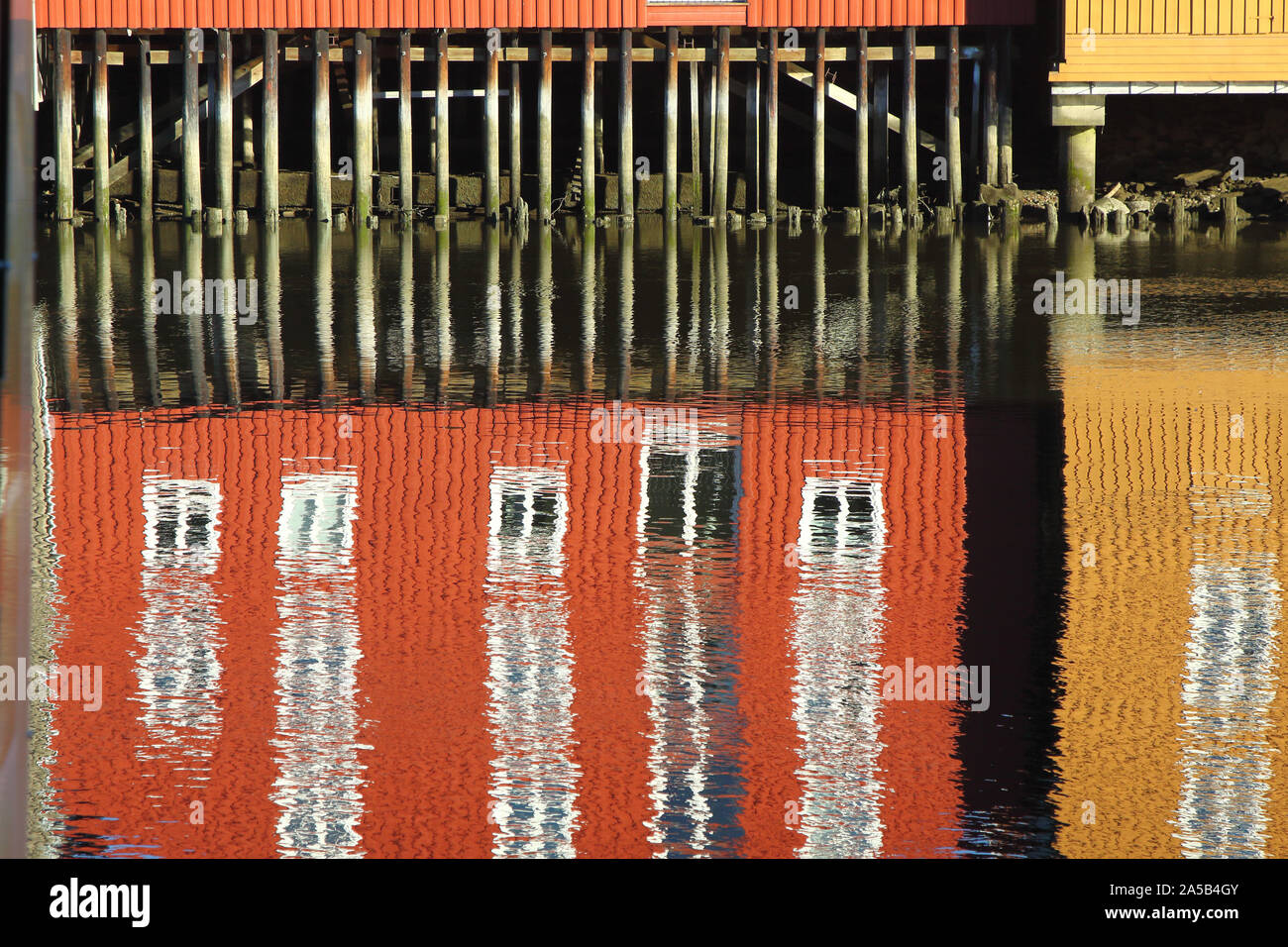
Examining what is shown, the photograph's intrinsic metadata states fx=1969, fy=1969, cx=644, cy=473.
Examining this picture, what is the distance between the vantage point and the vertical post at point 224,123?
80.3 feet

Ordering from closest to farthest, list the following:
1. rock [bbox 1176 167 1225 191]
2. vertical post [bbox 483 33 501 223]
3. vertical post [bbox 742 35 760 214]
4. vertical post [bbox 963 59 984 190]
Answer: vertical post [bbox 483 33 501 223], vertical post [bbox 742 35 760 214], vertical post [bbox 963 59 984 190], rock [bbox 1176 167 1225 191]

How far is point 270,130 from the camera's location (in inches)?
965

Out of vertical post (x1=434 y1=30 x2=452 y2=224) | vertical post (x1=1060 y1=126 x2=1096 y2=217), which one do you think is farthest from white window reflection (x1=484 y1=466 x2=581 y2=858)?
vertical post (x1=1060 y1=126 x2=1096 y2=217)

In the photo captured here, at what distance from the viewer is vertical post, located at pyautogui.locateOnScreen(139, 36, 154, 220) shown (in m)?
24.5

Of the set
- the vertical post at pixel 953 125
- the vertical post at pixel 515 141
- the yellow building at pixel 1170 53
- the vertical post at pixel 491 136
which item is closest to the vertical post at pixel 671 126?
the vertical post at pixel 515 141

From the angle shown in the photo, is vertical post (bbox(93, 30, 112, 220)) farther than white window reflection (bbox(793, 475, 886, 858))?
Yes

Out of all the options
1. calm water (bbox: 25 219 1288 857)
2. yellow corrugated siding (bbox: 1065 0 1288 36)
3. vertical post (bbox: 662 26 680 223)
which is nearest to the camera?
calm water (bbox: 25 219 1288 857)

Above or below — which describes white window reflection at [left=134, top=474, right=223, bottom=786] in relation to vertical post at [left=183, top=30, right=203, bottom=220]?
below

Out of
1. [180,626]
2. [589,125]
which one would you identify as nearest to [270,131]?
[589,125]

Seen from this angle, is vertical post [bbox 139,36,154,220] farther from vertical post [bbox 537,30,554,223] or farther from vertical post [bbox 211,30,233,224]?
vertical post [bbox 537,30,554,223]

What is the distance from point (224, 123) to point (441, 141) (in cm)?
271

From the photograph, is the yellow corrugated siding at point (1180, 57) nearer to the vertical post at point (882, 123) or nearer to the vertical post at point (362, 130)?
the vertical post at point (882, 123)

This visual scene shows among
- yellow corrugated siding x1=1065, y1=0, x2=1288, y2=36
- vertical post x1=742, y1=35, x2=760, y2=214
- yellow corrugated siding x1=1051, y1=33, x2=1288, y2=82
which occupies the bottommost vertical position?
vertical post x1=742, y1=35, x2=760, y2=214

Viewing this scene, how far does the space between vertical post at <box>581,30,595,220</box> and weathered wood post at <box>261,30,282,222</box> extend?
3834 mm
